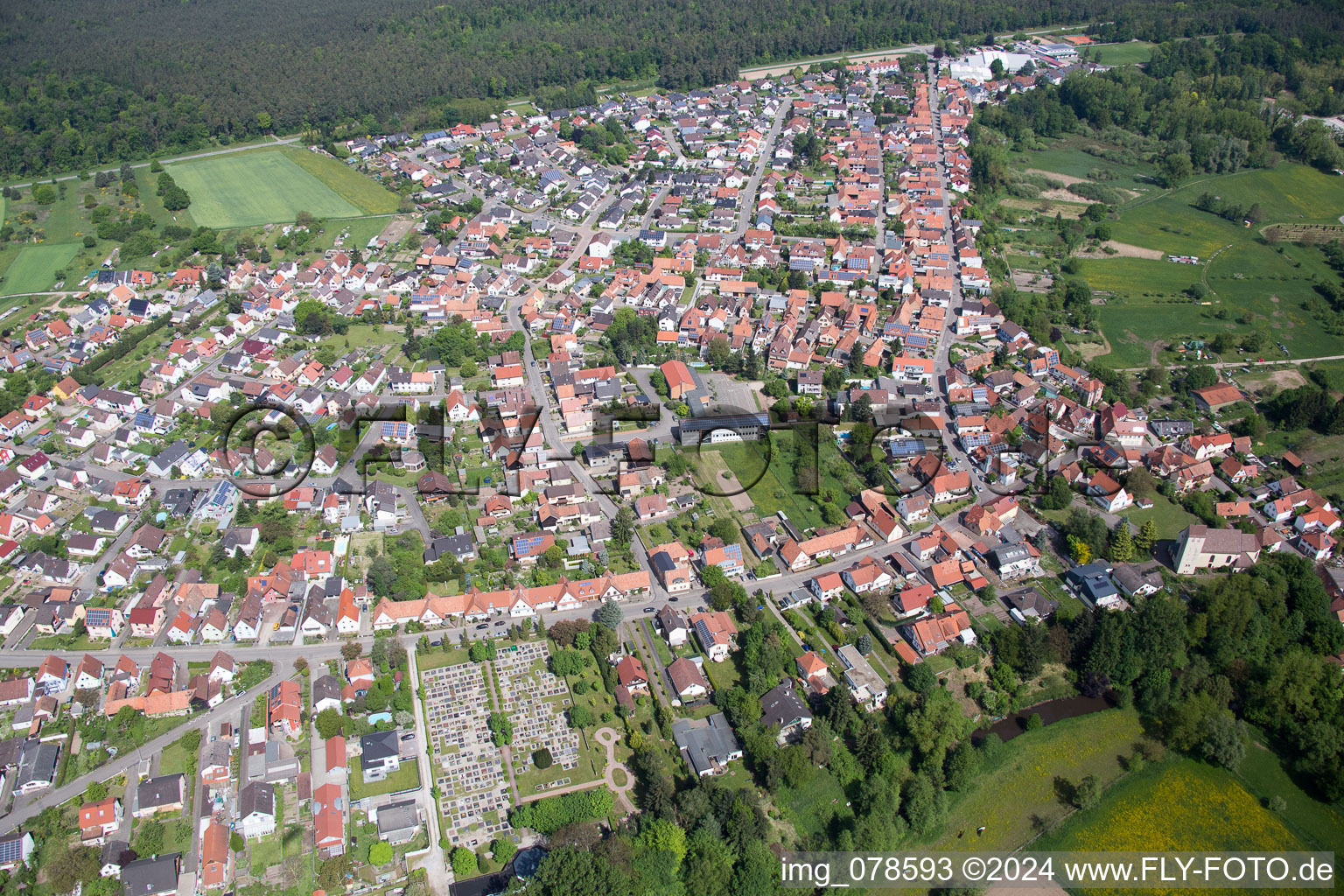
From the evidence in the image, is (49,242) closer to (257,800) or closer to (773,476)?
(257,800)

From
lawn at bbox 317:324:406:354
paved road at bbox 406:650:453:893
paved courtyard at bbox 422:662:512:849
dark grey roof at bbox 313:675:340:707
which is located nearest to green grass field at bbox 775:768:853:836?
paved courtyard at bbox 422:662:512:849

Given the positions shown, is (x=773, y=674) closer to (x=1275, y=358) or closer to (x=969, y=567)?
(x=969, y=567)

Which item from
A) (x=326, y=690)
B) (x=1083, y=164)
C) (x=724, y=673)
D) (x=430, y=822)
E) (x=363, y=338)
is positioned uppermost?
(x=1083, y=164)

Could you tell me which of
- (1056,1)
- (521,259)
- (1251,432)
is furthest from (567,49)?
(1251,432)

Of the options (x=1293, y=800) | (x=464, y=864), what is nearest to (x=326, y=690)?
(x=464, y=864)

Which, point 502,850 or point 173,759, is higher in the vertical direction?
point 173,759

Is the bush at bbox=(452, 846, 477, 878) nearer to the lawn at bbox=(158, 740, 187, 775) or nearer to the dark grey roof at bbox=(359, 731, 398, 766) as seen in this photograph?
the dark grey roof at bbox=(359, 731, 398, 766)
